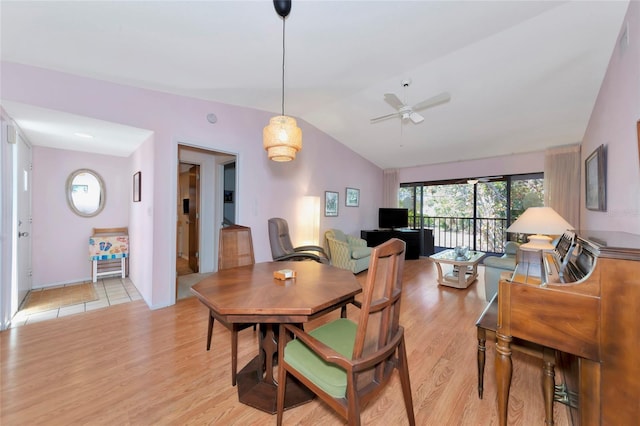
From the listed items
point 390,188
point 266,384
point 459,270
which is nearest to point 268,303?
point 266,384

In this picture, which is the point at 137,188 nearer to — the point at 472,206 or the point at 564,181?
the point at 472,206

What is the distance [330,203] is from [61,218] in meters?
4.38

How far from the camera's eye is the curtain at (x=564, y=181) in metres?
4.20

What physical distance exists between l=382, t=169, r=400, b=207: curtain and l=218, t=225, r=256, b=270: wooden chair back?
16.2 ft

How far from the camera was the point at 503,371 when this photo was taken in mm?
1233

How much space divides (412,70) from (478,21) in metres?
0.86

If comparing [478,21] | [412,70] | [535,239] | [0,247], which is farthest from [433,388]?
[0,247]

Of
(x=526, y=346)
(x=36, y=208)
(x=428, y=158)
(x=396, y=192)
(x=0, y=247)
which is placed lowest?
(x=526, y=346)

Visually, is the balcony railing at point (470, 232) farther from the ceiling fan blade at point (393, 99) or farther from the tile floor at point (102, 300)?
the tile floor at point (102, 300)

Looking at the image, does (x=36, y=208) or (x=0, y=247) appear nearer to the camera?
(x=0, y=247)

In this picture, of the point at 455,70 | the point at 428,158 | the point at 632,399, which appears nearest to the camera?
the point at 632,399

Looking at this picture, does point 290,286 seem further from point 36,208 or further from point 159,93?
point 36,208

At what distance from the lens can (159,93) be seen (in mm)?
2904

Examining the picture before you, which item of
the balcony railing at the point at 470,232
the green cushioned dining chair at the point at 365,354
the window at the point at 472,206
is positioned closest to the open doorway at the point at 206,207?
the green cushioned dining chair at the point at 365,354
